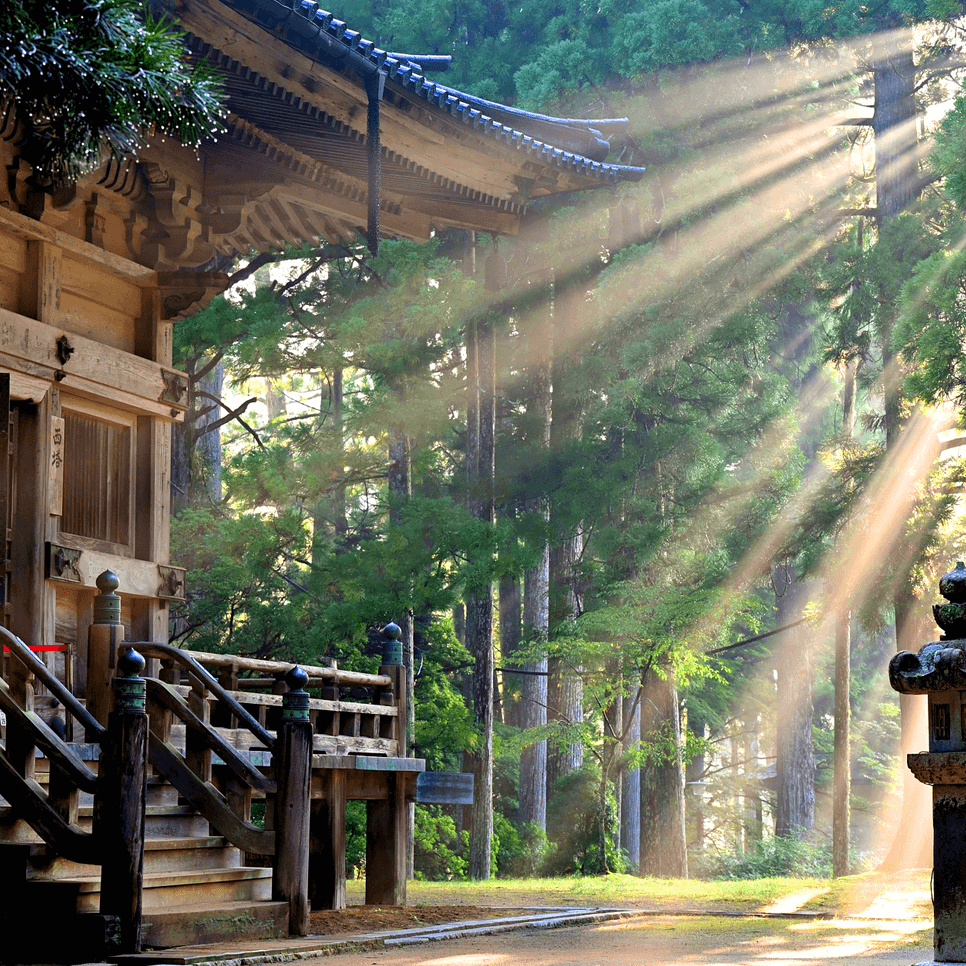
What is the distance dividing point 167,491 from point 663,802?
16553 mm

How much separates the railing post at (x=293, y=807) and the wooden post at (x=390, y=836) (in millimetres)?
3190

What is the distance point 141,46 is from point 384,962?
5.19m

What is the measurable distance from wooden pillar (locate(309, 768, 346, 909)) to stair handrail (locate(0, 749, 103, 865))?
3.65m

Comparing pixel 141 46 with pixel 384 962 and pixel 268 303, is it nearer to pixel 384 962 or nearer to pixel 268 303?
pixel 384 962

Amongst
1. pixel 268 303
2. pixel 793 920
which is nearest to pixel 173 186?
pixel 793 920

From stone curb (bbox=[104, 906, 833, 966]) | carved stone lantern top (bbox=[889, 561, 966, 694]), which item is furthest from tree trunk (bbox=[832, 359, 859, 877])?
carved stone lantern top (bbox=[889, 561, 966, 694])

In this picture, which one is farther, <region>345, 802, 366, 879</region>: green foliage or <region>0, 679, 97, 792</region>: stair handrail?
<region>345, 802, 366, 879</region>: green foliage

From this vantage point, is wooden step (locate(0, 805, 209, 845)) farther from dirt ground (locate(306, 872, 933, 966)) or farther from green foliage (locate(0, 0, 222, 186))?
green foliage (locate(0, 0, 222, 186))

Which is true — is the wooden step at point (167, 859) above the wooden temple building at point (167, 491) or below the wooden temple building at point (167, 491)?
below

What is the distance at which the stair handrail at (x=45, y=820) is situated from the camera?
26.5 ft

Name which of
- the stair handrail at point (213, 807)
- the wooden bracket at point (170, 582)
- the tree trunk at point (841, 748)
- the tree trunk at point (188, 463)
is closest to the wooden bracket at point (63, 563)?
the wooden bracket at point (170, 582)

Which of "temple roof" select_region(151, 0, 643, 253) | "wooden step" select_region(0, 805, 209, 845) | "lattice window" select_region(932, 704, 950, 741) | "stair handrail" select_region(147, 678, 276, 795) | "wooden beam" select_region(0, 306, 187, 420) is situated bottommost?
"wooden step" select_region(0, 805, 209, 845)

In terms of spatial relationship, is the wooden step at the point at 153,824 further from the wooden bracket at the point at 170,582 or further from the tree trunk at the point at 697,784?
the tree trunk at the point at 697,784

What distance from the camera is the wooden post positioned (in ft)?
41.6
